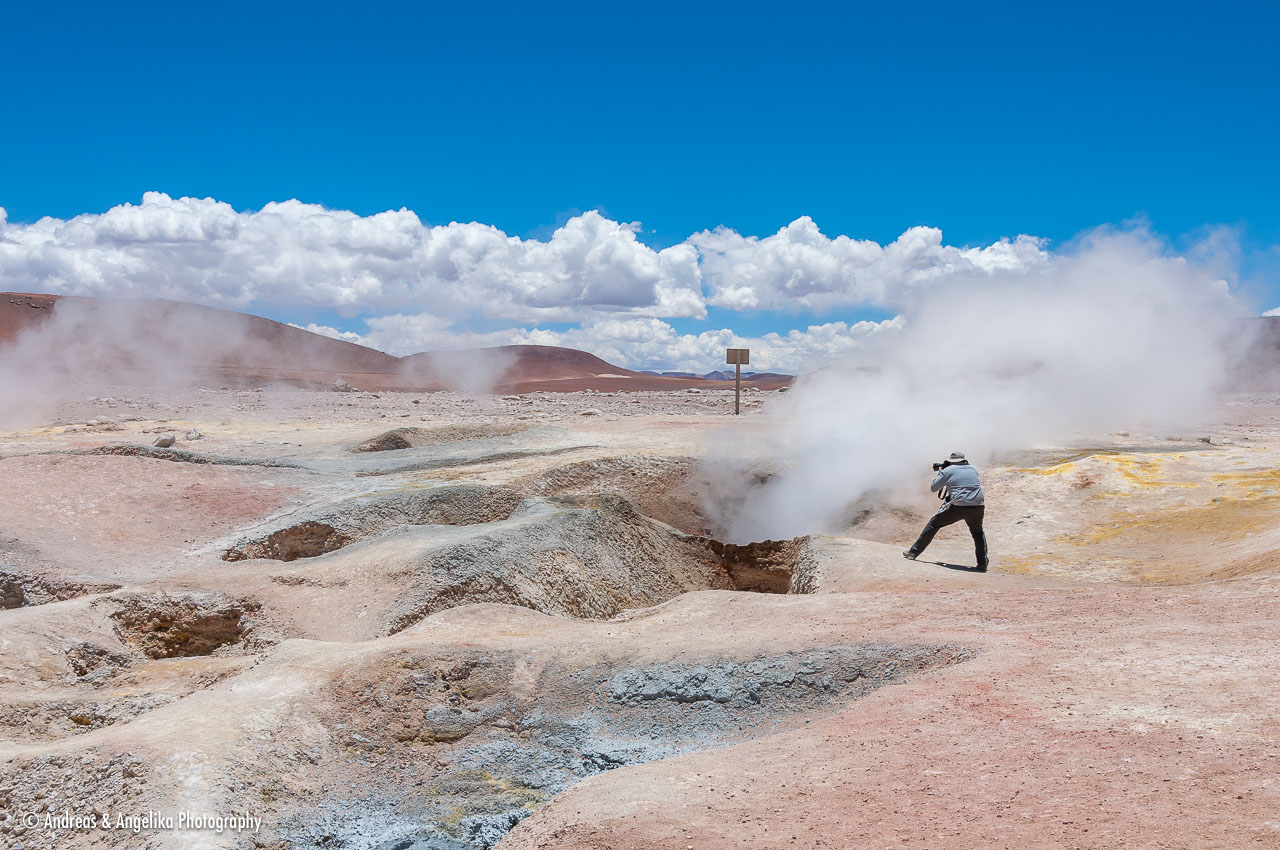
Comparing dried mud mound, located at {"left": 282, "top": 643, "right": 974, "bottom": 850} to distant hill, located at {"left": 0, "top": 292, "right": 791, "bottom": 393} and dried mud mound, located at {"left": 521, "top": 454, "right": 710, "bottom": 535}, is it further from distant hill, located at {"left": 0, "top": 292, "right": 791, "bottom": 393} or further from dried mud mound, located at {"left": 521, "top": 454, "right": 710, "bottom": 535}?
distant hill, located at {"left": 0, "top": 292, "right": 791, "bottom": 393}

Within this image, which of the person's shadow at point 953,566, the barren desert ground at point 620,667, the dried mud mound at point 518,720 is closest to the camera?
the barren desert ground at point 620,667

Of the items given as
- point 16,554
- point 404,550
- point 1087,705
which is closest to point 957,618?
point 1087,705

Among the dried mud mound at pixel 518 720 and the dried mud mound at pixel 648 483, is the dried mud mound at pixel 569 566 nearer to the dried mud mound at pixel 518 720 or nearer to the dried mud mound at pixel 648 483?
the dried mud mound at pixel 648 483

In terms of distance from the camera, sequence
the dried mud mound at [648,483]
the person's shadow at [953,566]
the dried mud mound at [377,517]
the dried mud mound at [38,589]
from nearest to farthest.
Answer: the dried mud mound at [38,589] < the person's shadow at [953,566] < the dried mud mound at [377,517] < the dried mud mound at [648,483]

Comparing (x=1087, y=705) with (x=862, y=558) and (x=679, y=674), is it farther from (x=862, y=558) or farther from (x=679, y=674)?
(x=862, y=558)

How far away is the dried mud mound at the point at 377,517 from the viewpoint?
32.8ft

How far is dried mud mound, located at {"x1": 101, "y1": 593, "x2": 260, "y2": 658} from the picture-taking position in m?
7.18

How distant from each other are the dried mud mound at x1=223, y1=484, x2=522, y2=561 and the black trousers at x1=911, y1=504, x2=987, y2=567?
5241 millimetres

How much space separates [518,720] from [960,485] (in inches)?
222

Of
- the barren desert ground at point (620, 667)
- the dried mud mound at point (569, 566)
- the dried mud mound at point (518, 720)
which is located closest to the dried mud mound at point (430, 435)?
the barren desert ground at point (620, 667)

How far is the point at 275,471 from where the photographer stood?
1281 cm

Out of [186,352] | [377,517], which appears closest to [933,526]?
[377,517]

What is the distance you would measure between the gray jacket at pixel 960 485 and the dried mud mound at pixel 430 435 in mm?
10058

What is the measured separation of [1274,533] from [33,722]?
1030cm
